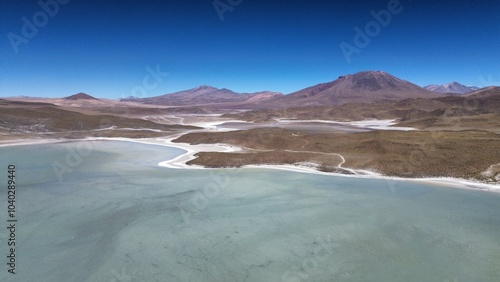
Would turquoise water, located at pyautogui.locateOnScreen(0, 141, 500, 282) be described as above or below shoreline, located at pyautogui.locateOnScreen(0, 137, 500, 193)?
below

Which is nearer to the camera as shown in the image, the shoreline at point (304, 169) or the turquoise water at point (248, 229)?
the turquoise water at point (248, 229)

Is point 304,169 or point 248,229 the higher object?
point 304,169

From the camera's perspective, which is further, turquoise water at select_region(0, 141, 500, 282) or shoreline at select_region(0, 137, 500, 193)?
shoreline at select_region(0, 137, 500, 193)

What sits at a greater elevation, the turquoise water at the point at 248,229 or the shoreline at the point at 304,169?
the shoreline at the point at 304,169

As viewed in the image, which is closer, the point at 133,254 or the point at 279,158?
the point at 133,254

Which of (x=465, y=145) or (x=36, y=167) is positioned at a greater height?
(x=465, y=145)

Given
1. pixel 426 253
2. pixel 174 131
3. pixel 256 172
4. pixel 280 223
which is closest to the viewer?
pixel 426 253

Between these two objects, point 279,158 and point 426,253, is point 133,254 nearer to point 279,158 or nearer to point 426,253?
point 426,253

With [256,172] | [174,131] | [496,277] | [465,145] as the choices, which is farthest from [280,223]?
[174,131]
